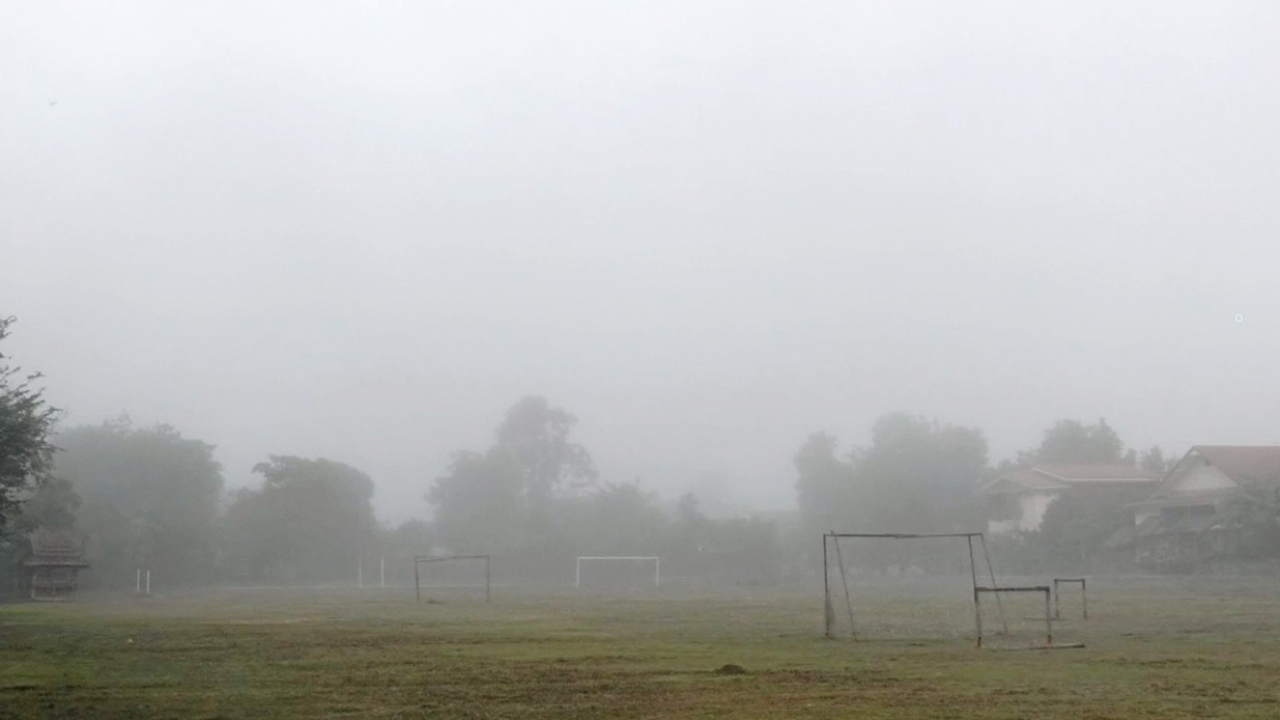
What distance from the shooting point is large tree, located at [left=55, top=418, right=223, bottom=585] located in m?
72.4

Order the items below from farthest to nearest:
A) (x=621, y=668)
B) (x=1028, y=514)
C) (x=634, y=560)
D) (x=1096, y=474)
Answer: (x=634, y=560) < (x=1028, y=514) < (x=1096, y=474) < (x=621, y=668)

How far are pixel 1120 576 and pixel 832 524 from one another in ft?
83.7

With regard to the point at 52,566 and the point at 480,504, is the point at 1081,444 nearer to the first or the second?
the point at 480,504

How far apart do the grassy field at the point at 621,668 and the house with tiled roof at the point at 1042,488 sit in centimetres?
3991

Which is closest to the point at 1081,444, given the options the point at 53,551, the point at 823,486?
the point at 823,486

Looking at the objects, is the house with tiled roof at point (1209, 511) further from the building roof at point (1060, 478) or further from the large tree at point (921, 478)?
the large tree at point (921, 478)

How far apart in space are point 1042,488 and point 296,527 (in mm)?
45012

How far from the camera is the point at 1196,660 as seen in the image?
842 inches

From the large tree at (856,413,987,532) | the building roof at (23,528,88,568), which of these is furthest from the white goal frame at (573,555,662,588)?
the building roof at (23,528,88,568)

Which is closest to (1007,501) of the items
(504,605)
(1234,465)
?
(1234,465)

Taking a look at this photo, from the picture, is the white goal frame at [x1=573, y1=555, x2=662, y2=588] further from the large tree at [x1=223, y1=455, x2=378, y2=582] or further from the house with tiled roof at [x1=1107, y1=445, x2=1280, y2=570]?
the house with tiled roof at [x1=1107, y1=445, x2=1280, y2=570]

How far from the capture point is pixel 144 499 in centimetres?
8262

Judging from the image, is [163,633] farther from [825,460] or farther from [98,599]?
[825,460]

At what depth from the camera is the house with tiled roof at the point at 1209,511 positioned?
58000 millimetres
